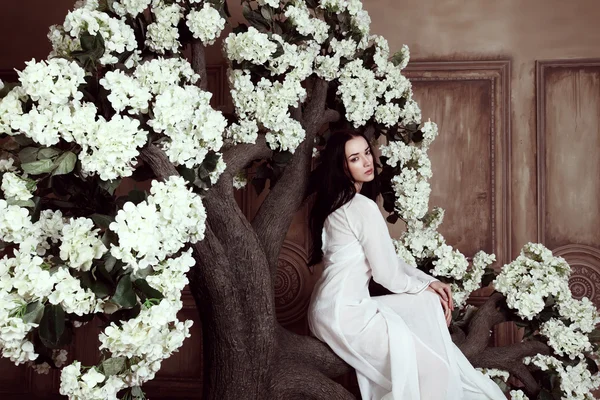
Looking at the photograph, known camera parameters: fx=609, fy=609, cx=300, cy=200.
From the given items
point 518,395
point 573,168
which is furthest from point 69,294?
point 573,168

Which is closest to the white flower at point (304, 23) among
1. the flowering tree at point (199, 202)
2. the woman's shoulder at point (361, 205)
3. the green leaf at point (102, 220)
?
the flowering tree at point (199, 202)

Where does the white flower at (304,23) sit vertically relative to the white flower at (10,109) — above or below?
above

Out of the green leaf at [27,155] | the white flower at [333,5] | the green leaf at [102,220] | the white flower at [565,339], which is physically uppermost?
the white flower at [333,5]

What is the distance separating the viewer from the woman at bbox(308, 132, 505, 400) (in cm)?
268

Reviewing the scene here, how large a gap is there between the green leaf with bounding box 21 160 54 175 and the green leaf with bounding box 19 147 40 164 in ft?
0.06

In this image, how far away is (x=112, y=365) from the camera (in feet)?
6.30

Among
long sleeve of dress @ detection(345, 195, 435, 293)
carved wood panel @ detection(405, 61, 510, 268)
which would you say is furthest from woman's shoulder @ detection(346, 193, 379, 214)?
carved wood panel @ detection(405, 61, 510, 268)

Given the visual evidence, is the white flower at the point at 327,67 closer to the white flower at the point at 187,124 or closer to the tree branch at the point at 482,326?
the white flower at the point at 187,124

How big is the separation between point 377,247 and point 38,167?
1.54 meters

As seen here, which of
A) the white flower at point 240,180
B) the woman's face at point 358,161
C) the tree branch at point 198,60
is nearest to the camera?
the tree branch at point 198,60

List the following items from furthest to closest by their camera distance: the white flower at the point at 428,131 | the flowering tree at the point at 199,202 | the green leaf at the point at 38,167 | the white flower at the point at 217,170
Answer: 1. the white flower at the point at 428,131
2. the white flower at the point at 217,170
3. the green leaf at the point at 38,167
4. the flowering tree at the point at 199,202

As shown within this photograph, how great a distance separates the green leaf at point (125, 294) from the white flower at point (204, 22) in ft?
4.15

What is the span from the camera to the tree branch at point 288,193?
9.74 ft

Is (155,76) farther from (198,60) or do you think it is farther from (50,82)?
(198,60)
